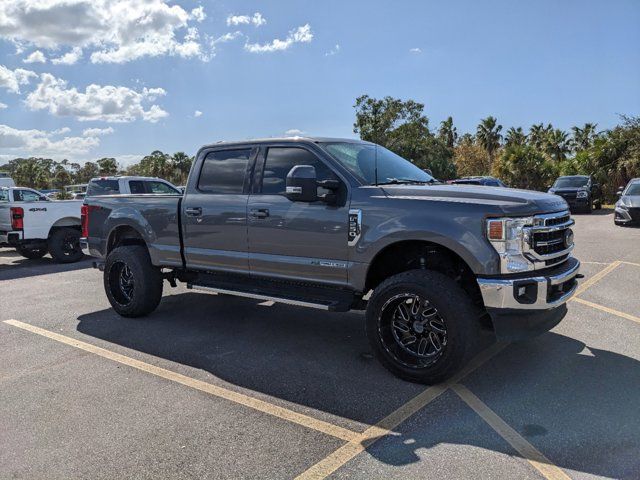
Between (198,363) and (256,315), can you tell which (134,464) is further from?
(256,315)

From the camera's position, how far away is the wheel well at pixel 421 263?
4.28 metres

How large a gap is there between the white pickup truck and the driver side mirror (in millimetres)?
8649

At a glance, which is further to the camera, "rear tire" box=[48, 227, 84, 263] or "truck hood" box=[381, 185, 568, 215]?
"rear tire" box=[48, 227, 84, 263]

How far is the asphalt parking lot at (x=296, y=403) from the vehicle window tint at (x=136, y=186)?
278 inches

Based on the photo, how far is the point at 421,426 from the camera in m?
3.40

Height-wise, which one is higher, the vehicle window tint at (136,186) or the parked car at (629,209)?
the vehicle window tint at (136,186)

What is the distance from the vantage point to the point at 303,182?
4.39m

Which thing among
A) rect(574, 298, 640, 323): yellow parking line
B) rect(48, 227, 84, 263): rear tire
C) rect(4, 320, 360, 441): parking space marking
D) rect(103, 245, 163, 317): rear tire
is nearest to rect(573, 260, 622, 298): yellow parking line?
rect(574, 298, 640, 323): yellow parking line

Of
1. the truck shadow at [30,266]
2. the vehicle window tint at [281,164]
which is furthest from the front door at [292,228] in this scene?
the truck shadow at [30,266]

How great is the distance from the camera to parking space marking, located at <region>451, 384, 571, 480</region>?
2840 millimetres

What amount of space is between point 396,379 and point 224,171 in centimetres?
283

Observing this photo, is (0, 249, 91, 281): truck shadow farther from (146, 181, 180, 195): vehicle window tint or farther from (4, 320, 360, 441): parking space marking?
(4, 320, 360, 441): parking space marking

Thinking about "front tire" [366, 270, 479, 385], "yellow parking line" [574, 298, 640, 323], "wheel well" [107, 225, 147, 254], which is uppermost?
"wheel well" [107, 225, 147, 254]

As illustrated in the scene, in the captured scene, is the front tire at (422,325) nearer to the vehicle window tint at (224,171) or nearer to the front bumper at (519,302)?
the front bumper at (519,302)
